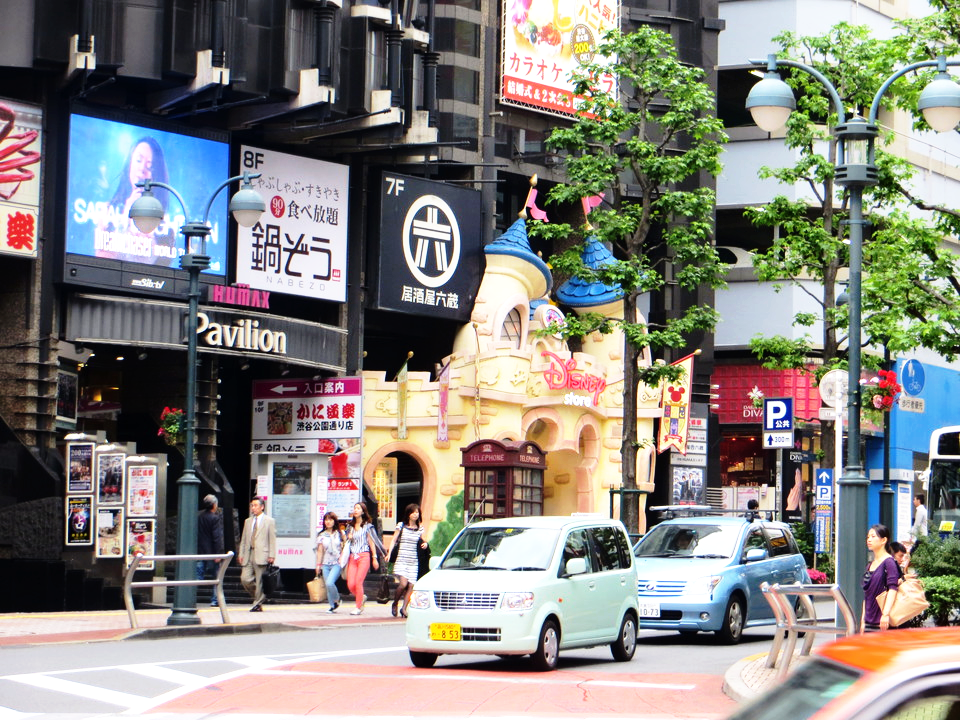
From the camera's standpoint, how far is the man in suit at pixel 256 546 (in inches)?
1102

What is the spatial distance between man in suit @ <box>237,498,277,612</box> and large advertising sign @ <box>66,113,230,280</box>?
6.98 metres

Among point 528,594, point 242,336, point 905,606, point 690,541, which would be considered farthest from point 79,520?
point 905,606

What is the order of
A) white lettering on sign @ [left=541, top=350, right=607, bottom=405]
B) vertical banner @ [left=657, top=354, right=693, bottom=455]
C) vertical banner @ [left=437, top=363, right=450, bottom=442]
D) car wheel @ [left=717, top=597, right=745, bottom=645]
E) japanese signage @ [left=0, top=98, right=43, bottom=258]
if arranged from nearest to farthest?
1. car wheel @ [left=717, top=597, right=745, bottom=645]
2. japanese signage @ [left=0, top=98, right=43, bottom=258]
3. vertical banner @ [left=437, top=363, right=450, bottom=442]
4. white lettering on sign @ [left=541, top=350, right=607, bottom=405]
5. vertical banner @ [left=657, top=354, right=693, bottom=455]

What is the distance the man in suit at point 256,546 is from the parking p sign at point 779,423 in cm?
956

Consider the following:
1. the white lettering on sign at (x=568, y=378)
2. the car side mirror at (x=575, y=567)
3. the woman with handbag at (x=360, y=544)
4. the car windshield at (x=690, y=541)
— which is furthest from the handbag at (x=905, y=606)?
the white lettering on sign at (x=568, y=378)

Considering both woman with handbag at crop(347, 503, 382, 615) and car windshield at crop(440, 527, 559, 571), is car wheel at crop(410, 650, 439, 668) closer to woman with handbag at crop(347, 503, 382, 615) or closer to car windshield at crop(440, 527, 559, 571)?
car windshield at crop(440, 527, 559, 571)

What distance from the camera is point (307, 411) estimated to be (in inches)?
1491

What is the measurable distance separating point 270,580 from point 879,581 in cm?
1706

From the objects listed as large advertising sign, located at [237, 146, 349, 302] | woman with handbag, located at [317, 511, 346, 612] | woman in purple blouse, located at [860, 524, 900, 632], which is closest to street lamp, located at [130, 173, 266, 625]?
woman with handbag, located at [317, 511, 346, 612]

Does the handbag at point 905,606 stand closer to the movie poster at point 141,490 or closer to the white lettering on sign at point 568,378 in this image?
the movie poster at point 141,490

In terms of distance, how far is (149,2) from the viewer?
105 feet

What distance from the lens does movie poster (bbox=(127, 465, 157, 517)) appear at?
29.7m

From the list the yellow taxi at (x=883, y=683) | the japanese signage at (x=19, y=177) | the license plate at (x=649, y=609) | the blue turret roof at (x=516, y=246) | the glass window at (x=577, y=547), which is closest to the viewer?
the yellow taxi at (x=883, y=683)

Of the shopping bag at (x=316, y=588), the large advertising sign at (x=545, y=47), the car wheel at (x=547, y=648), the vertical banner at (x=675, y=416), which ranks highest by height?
the large advertising sign at (x=545, y=47)
